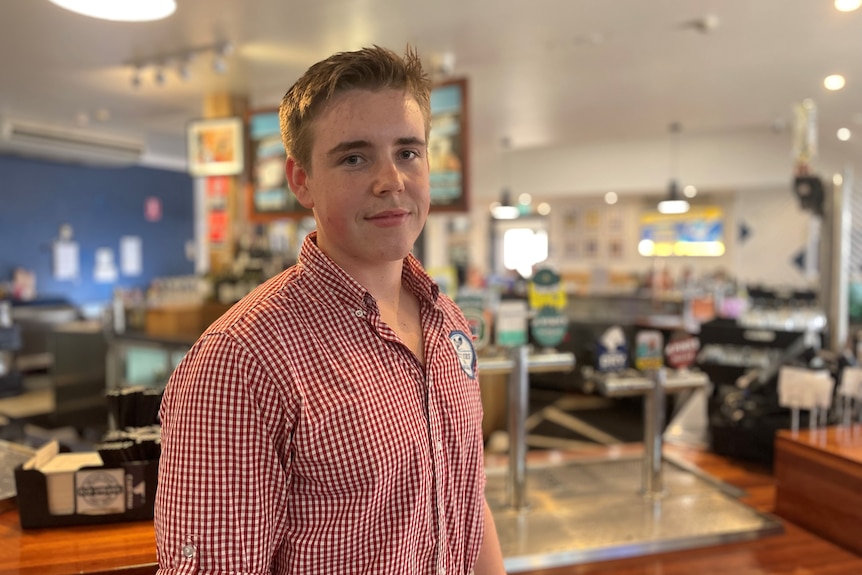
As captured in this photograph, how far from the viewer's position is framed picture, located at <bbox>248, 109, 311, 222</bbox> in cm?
509

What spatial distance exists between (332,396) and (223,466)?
17 centimetres

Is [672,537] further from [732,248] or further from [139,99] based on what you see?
[732,248]

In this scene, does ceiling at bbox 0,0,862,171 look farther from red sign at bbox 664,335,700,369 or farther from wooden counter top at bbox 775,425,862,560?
wooden counter top at bbox 775,425,862,560

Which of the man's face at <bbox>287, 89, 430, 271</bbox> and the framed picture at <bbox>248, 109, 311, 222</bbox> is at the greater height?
the framed picture at <bbox>248, 109, 311, 222</bbox>

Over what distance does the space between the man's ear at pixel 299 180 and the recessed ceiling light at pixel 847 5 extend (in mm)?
3801

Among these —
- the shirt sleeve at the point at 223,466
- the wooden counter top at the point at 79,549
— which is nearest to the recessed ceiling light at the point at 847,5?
the shirt sleeve at the point at 223,466

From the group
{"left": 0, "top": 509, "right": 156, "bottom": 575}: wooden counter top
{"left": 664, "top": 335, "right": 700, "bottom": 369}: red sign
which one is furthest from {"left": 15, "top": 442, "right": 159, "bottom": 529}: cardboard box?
{"left": 664, "top": 335, "right": 700, "bottom": 369}: red sign

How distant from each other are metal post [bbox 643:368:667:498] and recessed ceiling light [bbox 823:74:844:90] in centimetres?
408

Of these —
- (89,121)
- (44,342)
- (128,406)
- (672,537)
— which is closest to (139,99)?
(89,121)

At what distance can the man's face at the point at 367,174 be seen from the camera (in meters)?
0.98

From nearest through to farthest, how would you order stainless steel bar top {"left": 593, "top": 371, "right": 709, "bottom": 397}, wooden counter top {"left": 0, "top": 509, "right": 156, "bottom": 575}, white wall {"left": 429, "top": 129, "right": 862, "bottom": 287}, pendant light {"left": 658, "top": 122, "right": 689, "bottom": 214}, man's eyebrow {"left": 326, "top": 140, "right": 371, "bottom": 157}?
man's eyebrow {"left": 326, "top": 140, "right": 371, "bottom": 157} < wooden counter top {"left": 0, "top": 509, "right": 156, "bottom": 575} < stainless steel bar top {"left": 593, "top": 371, "right": 709, "bottom": 397} < pendant light {"left": 658, "top": 122, "right": 689, "bottom": 214} < white wall {"left": 429, "top": 129, "right": 862, "bottom": 287}

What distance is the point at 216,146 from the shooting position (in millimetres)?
5375

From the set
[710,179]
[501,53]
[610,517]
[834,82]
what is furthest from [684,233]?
[610,517]

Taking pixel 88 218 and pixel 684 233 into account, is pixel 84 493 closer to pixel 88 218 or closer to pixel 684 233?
pixel 88 218
